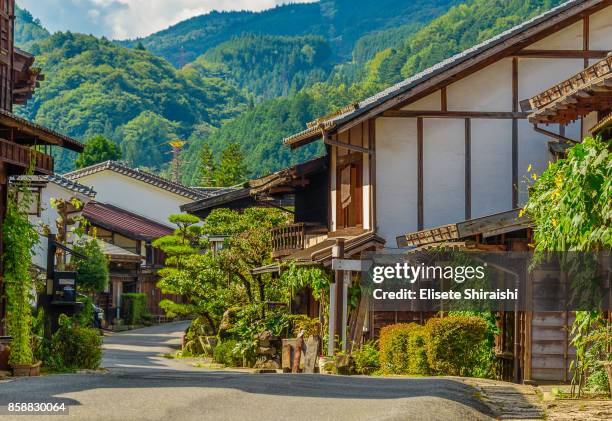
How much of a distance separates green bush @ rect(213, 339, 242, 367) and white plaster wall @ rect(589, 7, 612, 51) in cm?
1299

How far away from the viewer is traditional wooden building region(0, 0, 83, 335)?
85.7 feet

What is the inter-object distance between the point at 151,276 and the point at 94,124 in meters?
125

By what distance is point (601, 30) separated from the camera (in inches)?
1206

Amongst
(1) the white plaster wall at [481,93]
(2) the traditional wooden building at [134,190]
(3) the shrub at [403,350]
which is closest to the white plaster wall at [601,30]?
(1) the white plaster wall at [481,93]

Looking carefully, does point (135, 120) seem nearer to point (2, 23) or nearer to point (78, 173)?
point (78, 173)

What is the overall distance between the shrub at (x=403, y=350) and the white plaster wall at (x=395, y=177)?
522 cm

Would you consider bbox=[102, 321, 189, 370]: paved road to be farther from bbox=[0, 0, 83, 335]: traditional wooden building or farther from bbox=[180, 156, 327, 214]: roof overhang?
bbox=[0, 0, 83, 335]: traditional wooden building

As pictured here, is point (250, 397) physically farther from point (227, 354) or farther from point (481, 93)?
point (227, 354)

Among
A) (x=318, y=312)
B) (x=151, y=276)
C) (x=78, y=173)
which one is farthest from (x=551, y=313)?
(x=78, y=173)

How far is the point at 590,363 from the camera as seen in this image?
17000 mm

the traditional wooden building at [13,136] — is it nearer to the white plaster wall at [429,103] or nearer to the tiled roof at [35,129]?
the tiled roof at [35,129]

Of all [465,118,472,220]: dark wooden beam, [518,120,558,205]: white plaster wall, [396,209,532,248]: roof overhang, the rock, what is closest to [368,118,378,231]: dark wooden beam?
[465,118,472,220]: dark wooden beam

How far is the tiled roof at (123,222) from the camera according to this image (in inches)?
2571

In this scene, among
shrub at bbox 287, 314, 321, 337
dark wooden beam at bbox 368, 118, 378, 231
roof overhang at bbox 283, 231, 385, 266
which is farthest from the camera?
shrub at bbox 287, 314, 321, 337
